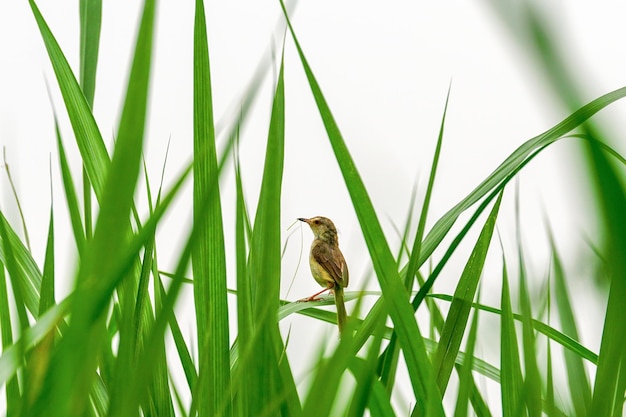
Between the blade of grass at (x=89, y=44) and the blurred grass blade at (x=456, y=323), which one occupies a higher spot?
the blade of grass at (x=89, y=44)

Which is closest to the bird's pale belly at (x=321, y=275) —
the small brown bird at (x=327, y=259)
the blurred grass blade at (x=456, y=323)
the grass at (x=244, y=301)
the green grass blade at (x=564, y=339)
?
the small brown bird at (x=327, y=259)

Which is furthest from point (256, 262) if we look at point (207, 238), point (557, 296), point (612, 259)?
point (612, 259)

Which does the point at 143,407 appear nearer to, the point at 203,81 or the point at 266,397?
the point at 266,397

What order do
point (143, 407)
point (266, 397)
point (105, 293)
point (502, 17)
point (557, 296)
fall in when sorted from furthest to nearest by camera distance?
1. point (557, 296)
2. point (143, 407)
3. point (266, 397)
4. point (105, 293)
5. point (502, 17)

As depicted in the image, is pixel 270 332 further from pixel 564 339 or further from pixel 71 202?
pixel 564 339

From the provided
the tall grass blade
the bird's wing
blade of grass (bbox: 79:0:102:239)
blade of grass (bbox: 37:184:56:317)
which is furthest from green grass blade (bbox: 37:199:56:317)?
the bird's wing

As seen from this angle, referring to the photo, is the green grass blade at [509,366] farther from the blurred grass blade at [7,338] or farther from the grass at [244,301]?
the blurred grass blade at [7,338]
